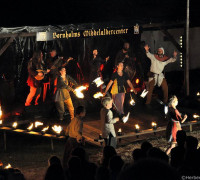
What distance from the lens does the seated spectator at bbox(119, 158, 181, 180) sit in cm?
306

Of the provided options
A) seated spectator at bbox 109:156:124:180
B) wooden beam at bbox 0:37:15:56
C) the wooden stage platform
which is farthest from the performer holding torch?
seated spectator at bbox 109:156:124:180

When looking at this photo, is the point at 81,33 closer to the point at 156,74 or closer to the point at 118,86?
the point at 118,86

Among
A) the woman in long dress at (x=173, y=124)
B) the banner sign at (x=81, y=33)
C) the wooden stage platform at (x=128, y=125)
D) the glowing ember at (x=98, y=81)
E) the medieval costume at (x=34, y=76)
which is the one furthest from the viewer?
the glowing ember at (x=98, y=81)

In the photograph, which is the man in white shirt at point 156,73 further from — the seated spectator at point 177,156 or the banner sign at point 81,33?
the seated spectator at point 177,156

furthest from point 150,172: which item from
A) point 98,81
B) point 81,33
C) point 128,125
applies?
point 98,81

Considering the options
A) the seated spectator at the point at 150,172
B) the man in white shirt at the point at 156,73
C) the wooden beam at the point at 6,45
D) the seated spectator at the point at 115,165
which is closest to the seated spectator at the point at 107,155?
the seated spectator at the point at 115,165

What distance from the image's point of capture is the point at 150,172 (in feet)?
10.1

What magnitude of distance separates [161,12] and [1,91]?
818 centimetres

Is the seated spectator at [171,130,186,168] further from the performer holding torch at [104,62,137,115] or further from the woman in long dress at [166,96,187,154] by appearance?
the performer holding torch at [104,62,137,115]

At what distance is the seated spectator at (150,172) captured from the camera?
3.06m

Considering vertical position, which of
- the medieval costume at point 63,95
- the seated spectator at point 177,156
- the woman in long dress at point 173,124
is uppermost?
the medieval costume at point 63,95

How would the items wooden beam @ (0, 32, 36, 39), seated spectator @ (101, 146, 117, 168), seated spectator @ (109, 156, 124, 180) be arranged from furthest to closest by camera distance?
wooden beam @ (0, 32, 36, 39), seated spectator @ (101, 146, 117, 168), seated spectator @ (109, 156, 124, 180)

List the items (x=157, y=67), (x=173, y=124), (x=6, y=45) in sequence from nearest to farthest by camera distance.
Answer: (x=173, y=124), (x=6, y=45), (x=157, y=67)

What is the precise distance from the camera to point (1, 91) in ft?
44.7
